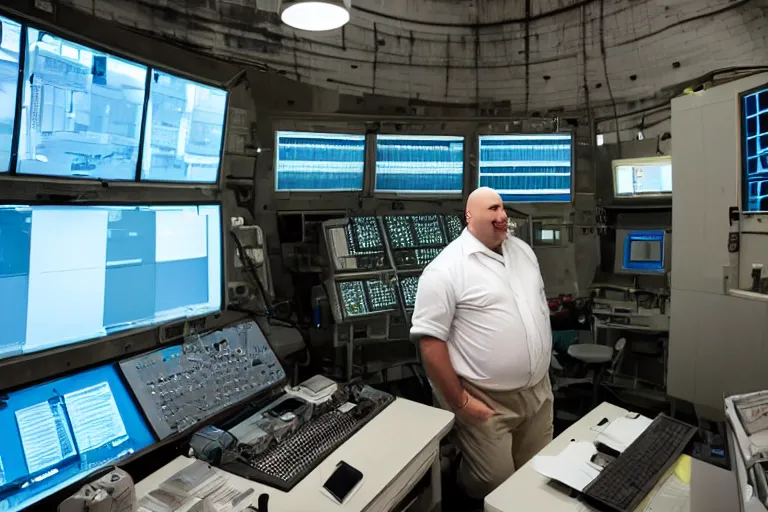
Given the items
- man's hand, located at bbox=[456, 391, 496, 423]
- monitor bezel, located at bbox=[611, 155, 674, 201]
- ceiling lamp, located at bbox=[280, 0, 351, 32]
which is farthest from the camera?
monitor bezel, located at bbox=[611, 155, 674, 201]

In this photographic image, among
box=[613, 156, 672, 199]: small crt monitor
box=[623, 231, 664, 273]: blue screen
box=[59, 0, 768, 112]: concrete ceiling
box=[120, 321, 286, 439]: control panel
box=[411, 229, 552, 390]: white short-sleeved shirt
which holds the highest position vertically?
box=[59, 0, 768, 112]: concrete ceiling

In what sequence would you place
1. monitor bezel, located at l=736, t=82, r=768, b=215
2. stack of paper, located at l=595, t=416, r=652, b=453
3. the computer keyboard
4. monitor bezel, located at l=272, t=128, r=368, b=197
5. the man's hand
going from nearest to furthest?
the computer keyboard
stack of paper, located at l=595, t=416, r=652, b=453
the man's hand
monitor bezel, located at l=736, t=82, r=768, b=215
monitor bezel, located at l=272, t=128, r=368, b=197

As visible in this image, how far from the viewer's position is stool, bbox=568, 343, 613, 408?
133 inches

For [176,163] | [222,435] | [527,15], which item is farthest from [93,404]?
[527,15]

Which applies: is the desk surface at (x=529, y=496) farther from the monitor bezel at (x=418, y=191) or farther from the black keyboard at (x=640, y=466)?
the monitor bezel at (x=418, y=191)

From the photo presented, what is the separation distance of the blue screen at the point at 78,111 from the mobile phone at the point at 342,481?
55.1 inches

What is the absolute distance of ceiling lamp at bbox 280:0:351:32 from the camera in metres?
1.94

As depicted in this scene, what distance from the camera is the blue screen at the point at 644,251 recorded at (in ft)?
12.0

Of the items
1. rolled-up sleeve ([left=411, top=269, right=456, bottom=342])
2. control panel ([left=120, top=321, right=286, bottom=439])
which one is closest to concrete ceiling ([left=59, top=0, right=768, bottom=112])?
control panel ([left=120, top=321, right=286, bottom=439])

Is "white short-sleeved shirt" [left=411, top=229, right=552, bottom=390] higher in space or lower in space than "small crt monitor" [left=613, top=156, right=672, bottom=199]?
lower

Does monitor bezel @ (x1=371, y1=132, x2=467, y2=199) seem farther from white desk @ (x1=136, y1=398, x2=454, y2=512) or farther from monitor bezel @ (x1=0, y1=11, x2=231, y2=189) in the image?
white desk @ (x1=136, y1=398, x2=454, y2=512)

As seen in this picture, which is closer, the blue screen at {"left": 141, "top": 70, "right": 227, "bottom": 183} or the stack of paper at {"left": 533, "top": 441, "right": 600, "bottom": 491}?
the stack of paper at {"left": 533, "top": 441, "right": 600, "bottom": 491}

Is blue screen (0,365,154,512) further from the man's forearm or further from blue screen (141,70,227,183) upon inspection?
the man's forearm

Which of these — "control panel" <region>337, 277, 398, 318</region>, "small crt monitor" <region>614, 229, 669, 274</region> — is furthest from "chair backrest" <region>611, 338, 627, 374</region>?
"control panel" <region>337, 277, 398, 318</region>
